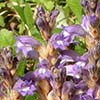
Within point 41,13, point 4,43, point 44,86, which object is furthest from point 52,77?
point 4,43

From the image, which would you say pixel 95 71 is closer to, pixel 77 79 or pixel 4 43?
pixel 77 79

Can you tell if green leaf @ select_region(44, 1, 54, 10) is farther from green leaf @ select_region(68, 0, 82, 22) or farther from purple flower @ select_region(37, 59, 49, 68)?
purple flower @ select_region(37, 59, 49, 68)

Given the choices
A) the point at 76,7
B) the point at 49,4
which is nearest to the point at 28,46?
the point at 76,7

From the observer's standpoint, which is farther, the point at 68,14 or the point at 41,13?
the point at 68,14

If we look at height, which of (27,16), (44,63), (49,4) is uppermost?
(44,63)

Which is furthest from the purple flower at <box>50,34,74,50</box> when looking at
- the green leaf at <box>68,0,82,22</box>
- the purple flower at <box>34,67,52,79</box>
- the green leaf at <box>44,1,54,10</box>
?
the green leaf at <box>44,1,54,10</box>

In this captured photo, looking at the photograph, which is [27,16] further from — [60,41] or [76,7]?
[60,41]

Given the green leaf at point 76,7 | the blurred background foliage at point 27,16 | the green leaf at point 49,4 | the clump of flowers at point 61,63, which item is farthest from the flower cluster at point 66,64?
the green leaf at point 49,4

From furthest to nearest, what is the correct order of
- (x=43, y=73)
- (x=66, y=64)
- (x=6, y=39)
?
(x=6, y=39), (x=66, y=64), (x=43, y=73)
